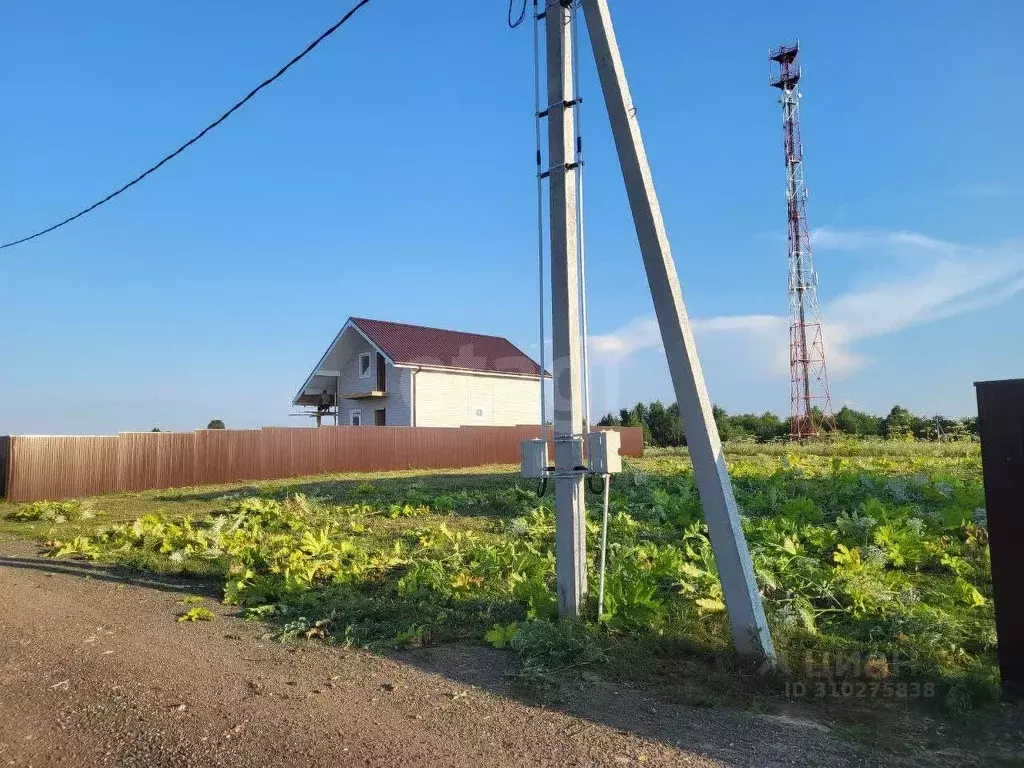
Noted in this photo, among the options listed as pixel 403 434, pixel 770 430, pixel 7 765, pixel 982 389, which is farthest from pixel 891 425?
pixel 7 765

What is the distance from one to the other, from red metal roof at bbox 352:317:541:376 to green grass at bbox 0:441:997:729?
16.3 meters

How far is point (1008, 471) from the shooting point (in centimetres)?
378

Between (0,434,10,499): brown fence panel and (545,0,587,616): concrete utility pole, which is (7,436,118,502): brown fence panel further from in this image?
(545,0,587,616): concrete utility pole

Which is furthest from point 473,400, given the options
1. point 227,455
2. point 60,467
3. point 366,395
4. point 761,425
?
point 761,425

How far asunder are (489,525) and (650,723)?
6.12m

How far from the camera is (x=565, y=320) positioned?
5184mm

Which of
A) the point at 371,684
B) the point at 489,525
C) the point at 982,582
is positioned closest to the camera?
the point at 371,684

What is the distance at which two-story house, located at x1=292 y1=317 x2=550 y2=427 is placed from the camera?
2745 centimetres

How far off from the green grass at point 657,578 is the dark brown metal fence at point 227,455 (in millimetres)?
5551

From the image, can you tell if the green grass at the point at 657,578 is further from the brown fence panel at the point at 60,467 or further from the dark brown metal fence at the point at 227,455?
the dark brown metal fence at the point at 227,455

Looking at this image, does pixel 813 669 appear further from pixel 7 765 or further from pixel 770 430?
pixel 770 430

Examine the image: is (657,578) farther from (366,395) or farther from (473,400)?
(473,400)

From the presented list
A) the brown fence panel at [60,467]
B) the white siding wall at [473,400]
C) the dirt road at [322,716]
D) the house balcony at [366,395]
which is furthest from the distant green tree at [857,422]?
the dirt road at [322,716]

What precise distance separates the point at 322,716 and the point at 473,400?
2573cm
